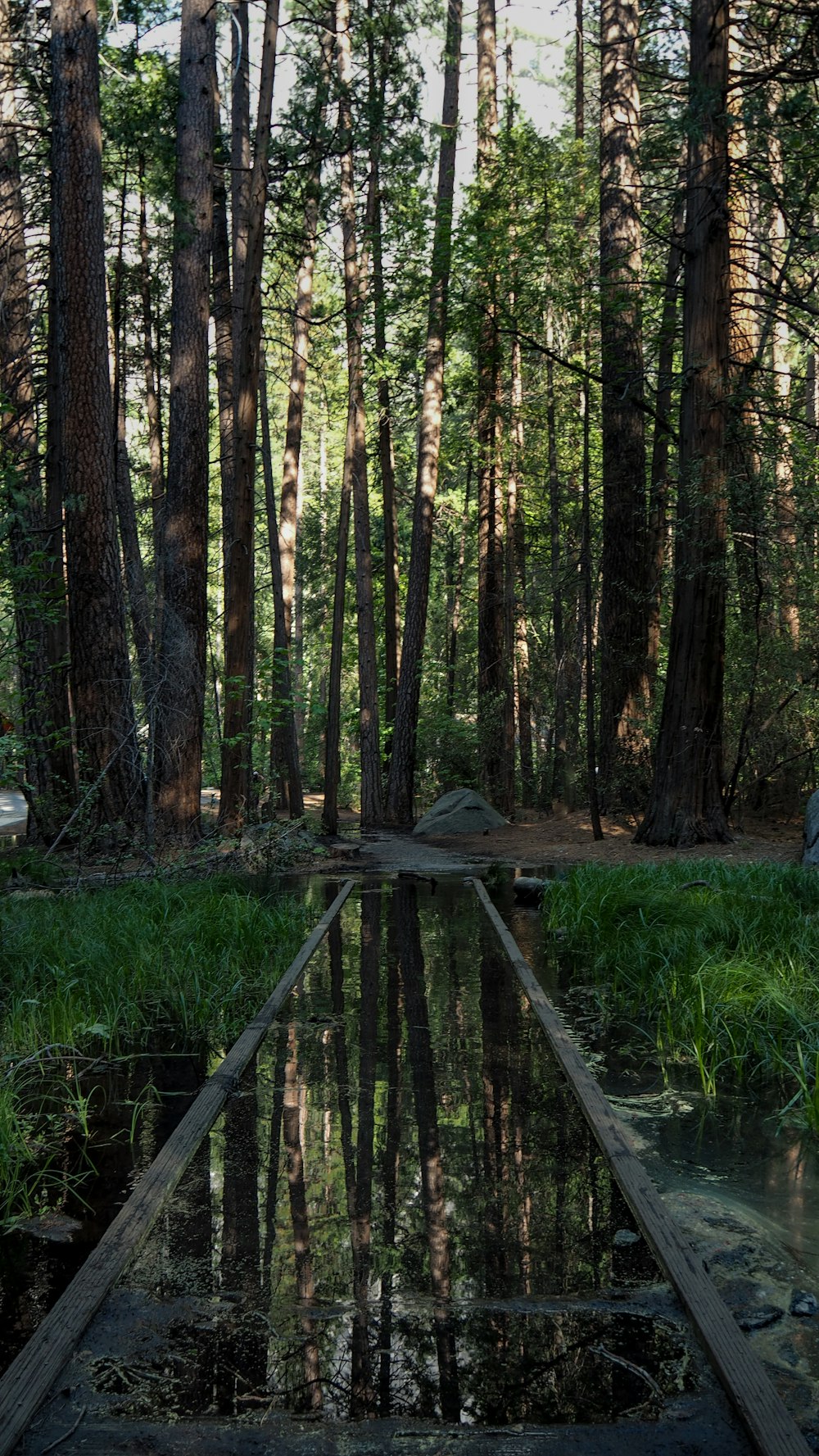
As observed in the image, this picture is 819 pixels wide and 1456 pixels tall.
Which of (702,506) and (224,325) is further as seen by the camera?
(224,325)

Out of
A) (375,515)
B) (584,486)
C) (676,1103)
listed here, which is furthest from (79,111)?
(375,515)

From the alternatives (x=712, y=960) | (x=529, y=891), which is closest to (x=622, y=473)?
(x=529, y=891)

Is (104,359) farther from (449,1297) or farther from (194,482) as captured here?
(449,1297)

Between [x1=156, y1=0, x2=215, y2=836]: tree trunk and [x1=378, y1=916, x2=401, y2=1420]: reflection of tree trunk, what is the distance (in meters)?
5.57

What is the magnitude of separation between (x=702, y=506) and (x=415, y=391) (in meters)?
11.8

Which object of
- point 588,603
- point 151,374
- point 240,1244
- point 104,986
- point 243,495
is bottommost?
point 240,1244

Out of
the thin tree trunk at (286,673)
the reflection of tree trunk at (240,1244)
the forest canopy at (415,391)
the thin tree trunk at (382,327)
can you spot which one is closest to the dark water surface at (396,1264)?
the reflection of tree trunk at (240,1244)

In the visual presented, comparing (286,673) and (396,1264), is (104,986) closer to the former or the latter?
(396,1264)

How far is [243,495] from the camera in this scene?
555 inches

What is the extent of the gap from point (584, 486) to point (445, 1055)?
9.93 m

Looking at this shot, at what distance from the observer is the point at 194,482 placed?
13.1m

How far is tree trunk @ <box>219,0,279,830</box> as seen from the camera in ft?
45.7

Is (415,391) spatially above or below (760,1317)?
above

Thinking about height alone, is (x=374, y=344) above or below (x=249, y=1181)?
above
